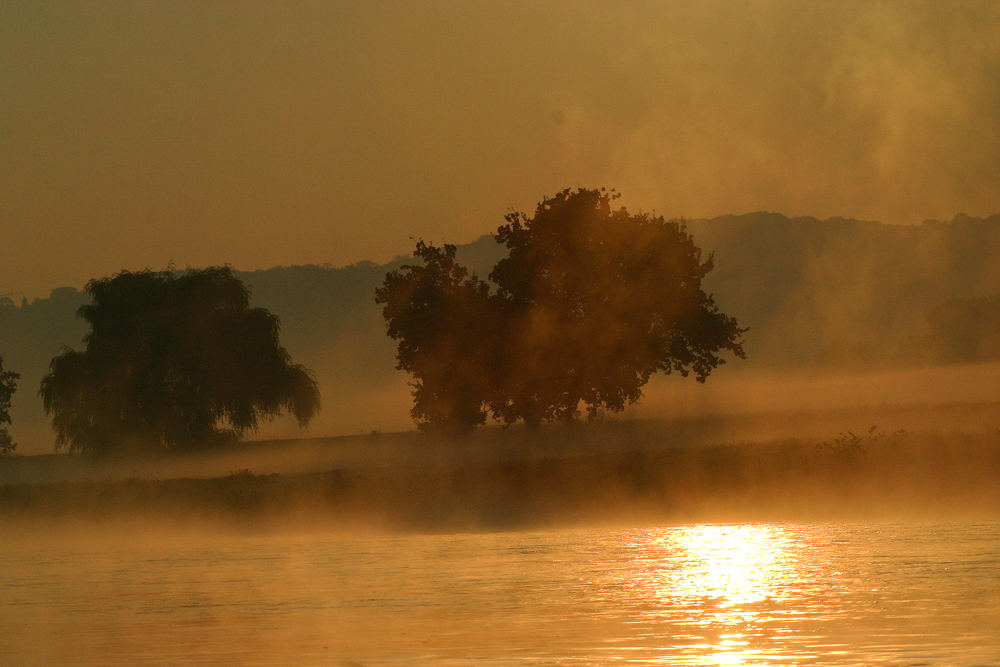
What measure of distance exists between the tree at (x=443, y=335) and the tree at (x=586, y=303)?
78 cm

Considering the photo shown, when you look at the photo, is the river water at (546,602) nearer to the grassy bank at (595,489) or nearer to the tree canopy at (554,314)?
the grassy bank at (595,489)

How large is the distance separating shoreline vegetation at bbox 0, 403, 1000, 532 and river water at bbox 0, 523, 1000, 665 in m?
7.81

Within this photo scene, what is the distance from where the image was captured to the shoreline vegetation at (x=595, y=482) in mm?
34812

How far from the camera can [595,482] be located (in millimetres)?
38844

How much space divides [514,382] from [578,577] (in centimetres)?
3262

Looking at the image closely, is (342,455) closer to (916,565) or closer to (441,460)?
(441,460)

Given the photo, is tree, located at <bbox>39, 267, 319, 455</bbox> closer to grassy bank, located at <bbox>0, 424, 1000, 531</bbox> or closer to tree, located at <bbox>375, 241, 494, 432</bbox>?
tree, located at <bbox>375, 241, 494, 432</bbox>

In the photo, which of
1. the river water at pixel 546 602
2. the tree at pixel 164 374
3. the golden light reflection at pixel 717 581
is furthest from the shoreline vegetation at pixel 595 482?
the tree at pixel 164 374

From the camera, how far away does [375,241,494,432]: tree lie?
53.4m

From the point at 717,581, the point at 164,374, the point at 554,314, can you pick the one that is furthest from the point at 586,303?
the point at 717,581

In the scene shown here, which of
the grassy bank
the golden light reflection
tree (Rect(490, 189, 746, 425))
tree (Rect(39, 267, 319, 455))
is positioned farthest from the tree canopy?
the golden light reflection

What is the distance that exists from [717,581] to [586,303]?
1372 inches

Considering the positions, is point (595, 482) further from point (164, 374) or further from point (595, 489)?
point (164, 374)

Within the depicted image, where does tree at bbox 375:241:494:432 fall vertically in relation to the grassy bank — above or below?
above
